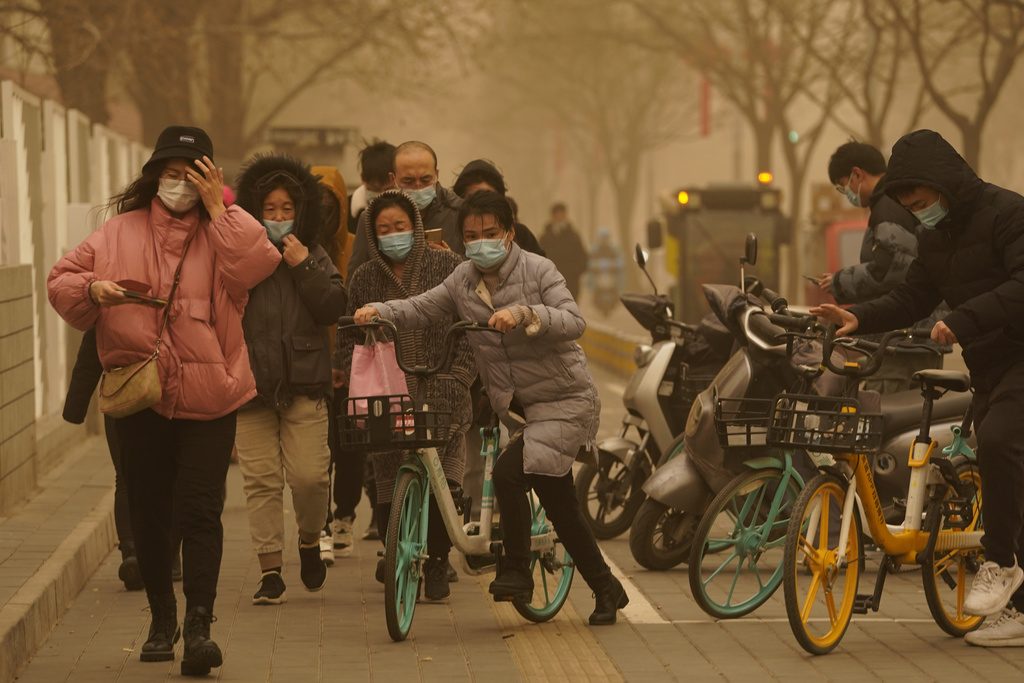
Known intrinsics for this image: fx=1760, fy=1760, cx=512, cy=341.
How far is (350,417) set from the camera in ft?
21.5

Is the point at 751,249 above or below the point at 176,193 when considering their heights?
below

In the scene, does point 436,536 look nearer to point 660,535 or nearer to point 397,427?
point 397,427

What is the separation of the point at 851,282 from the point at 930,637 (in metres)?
2.29

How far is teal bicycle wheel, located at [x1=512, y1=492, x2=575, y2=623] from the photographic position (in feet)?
22.7

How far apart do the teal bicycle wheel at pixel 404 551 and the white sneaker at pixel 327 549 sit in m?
1.79

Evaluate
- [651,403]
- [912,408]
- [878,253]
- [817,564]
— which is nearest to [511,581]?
[817,564]

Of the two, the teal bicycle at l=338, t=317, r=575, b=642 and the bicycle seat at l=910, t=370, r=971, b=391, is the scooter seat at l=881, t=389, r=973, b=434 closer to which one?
the bicycle seat at l=910, t=370, r=971, b=391

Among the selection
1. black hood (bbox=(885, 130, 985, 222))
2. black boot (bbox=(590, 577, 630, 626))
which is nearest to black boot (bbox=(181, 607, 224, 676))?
black boot (bbox=(590, 577, 630, 626))

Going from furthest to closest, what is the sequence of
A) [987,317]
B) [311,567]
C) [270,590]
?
[311,567] → [270,590] → [987,317]

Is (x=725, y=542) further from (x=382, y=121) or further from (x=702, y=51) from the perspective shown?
(x=382, y=121)

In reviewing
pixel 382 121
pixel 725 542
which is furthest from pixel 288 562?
pixel 382 121

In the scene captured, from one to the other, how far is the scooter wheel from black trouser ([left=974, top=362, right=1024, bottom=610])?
79.0 inches

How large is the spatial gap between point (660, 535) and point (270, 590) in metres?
1.92

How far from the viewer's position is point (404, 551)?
6504 millimetres
